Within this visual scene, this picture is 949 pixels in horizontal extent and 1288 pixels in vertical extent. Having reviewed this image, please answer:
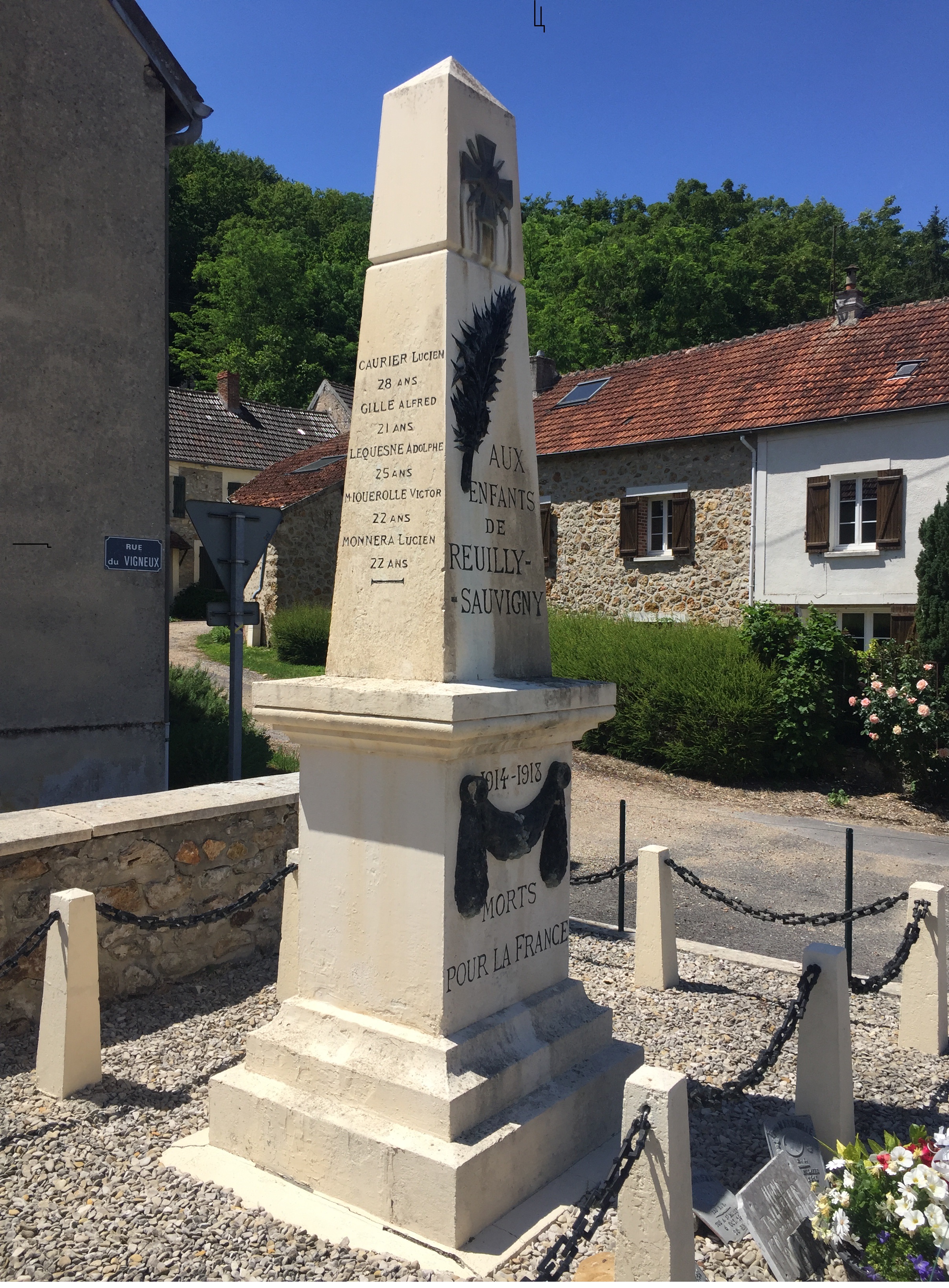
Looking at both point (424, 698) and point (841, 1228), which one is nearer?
point (841, 1228)

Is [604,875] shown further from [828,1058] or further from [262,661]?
[262,661]

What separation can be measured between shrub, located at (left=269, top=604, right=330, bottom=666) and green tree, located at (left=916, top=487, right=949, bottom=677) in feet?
39.8

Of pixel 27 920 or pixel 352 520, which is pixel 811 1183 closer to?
pixel 352 520

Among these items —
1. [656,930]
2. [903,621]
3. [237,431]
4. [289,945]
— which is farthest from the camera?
[237,431]

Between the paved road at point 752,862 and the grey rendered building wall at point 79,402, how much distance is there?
4305 millimetres

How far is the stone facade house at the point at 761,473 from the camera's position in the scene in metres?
15.8

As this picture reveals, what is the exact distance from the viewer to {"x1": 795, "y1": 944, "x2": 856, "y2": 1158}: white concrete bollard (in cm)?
377

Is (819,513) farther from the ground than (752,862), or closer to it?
farther from the ground

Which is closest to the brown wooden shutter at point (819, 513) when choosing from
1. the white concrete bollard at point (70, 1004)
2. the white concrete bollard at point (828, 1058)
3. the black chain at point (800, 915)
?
the black chain at point (800, 915)

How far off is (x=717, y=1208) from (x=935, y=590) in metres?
12.1

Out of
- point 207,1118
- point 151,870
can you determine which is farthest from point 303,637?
point 207,1118

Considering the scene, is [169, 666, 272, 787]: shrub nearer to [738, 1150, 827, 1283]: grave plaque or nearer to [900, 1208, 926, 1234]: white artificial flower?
[738, 1150, 827, 1283]: grave plaque

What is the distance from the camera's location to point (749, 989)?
580 centimetres

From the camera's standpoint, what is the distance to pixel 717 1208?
135 inches
